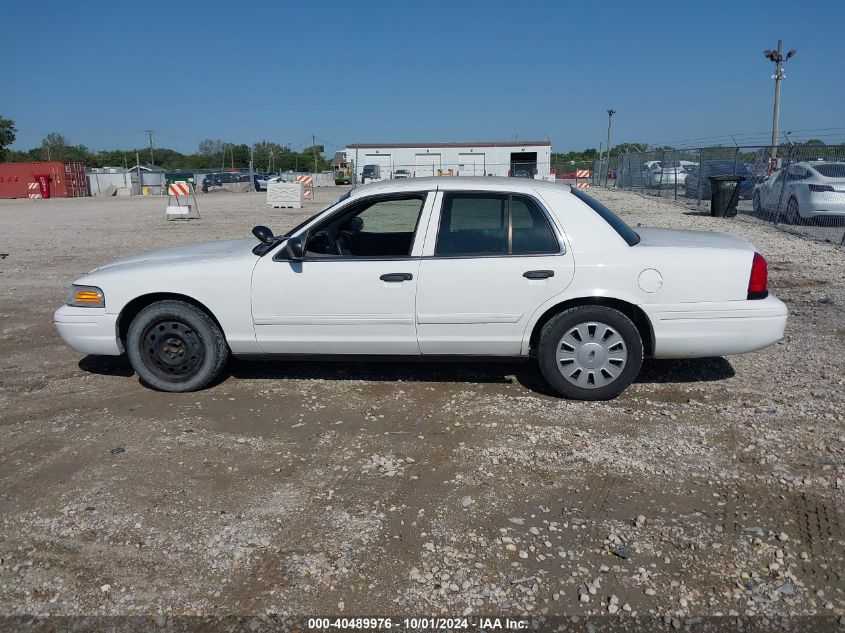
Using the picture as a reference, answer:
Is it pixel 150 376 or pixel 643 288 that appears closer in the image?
pixel 643 288

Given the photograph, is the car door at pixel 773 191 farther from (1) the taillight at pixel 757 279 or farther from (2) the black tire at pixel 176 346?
(2) the black tire at pixel 176 346

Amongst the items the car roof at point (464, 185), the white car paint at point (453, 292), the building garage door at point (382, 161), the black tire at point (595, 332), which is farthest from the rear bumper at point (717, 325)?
the building garage door at point (382, 161)

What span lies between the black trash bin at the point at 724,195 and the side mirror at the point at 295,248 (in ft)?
53.9

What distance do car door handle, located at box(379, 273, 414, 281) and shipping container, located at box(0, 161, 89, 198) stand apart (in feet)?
153

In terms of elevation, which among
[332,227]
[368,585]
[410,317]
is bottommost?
[368,585]

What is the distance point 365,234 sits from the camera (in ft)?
20.1

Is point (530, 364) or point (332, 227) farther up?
point (332, 227)

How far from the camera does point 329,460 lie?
4.28 meters

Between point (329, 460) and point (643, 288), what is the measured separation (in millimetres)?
2459

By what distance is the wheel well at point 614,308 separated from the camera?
16.5 ft

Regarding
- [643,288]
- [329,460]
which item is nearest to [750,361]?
[643,288]

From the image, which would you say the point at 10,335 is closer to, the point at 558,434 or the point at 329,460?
the point at 329,460

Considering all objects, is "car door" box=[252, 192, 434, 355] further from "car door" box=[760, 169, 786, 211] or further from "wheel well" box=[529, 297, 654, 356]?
"car door" box=[760, 169, 786, 211]

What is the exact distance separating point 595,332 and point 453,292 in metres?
1.04
